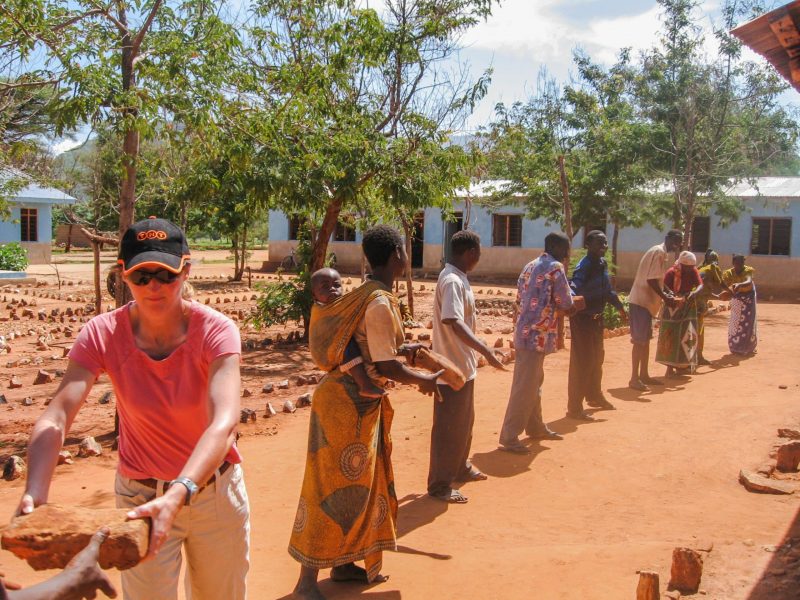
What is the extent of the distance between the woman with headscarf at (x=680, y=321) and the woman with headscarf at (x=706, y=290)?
337 mm

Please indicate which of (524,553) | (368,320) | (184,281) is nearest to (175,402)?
(184,281)

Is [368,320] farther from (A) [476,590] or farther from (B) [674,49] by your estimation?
(B) [674,49]

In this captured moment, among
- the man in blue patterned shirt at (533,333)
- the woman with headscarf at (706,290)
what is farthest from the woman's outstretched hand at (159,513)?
the woman with headscarf at (706,290)

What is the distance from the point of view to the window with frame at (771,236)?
23.8 metres

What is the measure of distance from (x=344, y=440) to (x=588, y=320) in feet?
14.2

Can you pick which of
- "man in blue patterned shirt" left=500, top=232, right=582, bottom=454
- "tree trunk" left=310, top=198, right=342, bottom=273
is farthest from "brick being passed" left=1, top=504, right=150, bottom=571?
"tree trunk" left=310, top=198, right=342, bottom=273

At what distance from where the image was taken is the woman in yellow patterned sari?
13.0ft

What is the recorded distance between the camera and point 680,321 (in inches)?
395

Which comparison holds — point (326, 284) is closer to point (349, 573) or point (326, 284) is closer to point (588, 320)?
point (349, 573)

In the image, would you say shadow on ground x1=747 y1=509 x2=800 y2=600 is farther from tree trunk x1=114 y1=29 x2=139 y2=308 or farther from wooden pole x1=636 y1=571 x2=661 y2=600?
tree trunk x1=114 y1=29 x2=139 y2=308

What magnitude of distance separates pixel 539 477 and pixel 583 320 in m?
2.17

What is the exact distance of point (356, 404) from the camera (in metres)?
4.01

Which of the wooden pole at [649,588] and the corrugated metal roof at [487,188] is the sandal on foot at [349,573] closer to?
the wooden pole at [649,588]

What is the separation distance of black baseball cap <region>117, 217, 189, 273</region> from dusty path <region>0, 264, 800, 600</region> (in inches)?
89.8
